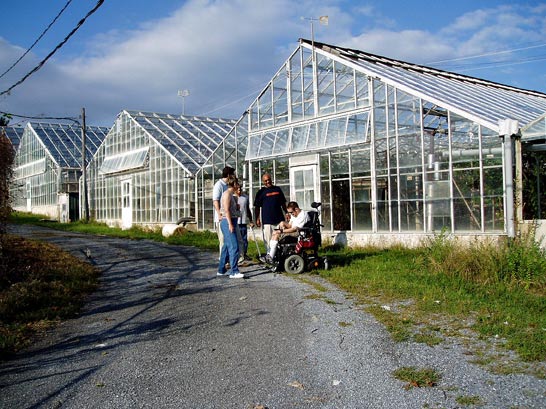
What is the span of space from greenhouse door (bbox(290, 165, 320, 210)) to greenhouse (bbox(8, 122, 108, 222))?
23.5 meters

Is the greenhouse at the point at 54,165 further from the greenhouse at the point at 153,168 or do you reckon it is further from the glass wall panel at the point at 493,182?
the glass wall panel at the point at 493,182

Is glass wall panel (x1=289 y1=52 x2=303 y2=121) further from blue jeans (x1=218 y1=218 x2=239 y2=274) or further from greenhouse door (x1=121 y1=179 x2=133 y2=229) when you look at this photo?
greenhouse door (x1=121 y1=179 x2=133 y2=229)

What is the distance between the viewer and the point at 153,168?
24.6 metres

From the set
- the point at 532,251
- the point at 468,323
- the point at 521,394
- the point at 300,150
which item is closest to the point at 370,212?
the point at 300,150

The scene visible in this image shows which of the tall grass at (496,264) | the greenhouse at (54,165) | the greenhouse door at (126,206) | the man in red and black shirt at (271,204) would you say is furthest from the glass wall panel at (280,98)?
the greenhouse at (54,165)

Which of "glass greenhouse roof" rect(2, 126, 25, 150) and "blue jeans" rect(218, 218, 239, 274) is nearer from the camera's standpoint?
"blue jeans" rect(218, 218, 239, 274)

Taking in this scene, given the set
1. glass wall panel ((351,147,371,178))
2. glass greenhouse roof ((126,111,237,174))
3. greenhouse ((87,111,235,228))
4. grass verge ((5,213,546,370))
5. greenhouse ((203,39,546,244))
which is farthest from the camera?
glass greenhouse roof ((126,111,237,174))

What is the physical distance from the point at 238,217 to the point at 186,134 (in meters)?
16.0

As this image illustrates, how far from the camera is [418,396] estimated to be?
4195 mm

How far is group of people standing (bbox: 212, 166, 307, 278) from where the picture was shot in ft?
31.7

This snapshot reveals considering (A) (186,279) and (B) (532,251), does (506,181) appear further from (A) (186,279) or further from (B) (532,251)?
(A) (186,279)

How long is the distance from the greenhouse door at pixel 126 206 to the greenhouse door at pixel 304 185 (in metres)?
13.0

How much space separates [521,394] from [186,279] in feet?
22.2

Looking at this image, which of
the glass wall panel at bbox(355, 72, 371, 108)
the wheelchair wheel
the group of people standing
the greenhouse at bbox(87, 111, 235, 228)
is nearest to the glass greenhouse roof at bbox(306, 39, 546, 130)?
the glass wall panel at bbox(355, 72, 371, 108)
